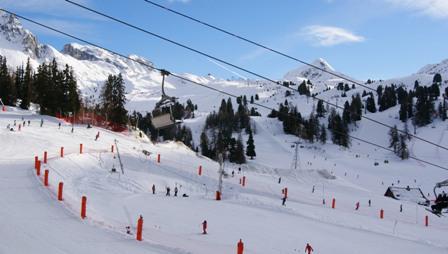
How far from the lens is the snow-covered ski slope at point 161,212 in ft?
43.5

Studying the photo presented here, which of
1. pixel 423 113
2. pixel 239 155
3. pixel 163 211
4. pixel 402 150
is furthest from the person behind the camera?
pixel 423 113

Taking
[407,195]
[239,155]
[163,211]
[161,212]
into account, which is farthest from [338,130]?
[161,212]

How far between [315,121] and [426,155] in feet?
125

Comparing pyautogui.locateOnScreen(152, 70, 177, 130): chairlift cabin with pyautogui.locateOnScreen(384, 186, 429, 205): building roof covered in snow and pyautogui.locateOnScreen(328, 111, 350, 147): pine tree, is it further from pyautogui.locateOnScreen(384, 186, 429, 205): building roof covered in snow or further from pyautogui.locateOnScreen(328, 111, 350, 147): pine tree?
pyautogui.locateOnScreen(328, 111, 350, 147): pine tree

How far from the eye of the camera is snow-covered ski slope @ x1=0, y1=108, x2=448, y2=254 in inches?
522

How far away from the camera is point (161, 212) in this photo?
21.2m

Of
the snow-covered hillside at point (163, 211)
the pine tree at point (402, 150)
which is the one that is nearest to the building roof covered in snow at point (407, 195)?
the snow-covered hillside at point (163, 211)

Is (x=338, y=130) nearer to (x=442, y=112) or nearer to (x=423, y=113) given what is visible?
(x=423, y=113)

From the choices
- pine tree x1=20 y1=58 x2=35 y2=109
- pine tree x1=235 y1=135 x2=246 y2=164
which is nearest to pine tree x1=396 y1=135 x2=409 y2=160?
pine tree x1=235 y1=135 x2=246 y2=164

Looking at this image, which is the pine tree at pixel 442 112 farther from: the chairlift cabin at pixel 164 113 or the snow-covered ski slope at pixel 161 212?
the chairlift cabin at pixel 164 113

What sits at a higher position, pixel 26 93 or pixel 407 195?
pixel 26 93

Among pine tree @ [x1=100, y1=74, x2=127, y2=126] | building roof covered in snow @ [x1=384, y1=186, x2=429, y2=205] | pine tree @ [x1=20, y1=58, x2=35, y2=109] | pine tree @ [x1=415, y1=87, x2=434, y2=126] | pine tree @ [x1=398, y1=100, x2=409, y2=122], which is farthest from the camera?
pine tree @ [x1=398, y1=100, x2=409, y2=122]

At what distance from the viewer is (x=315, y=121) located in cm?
15750

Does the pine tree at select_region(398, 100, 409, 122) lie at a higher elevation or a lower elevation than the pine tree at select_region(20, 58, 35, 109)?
higher
